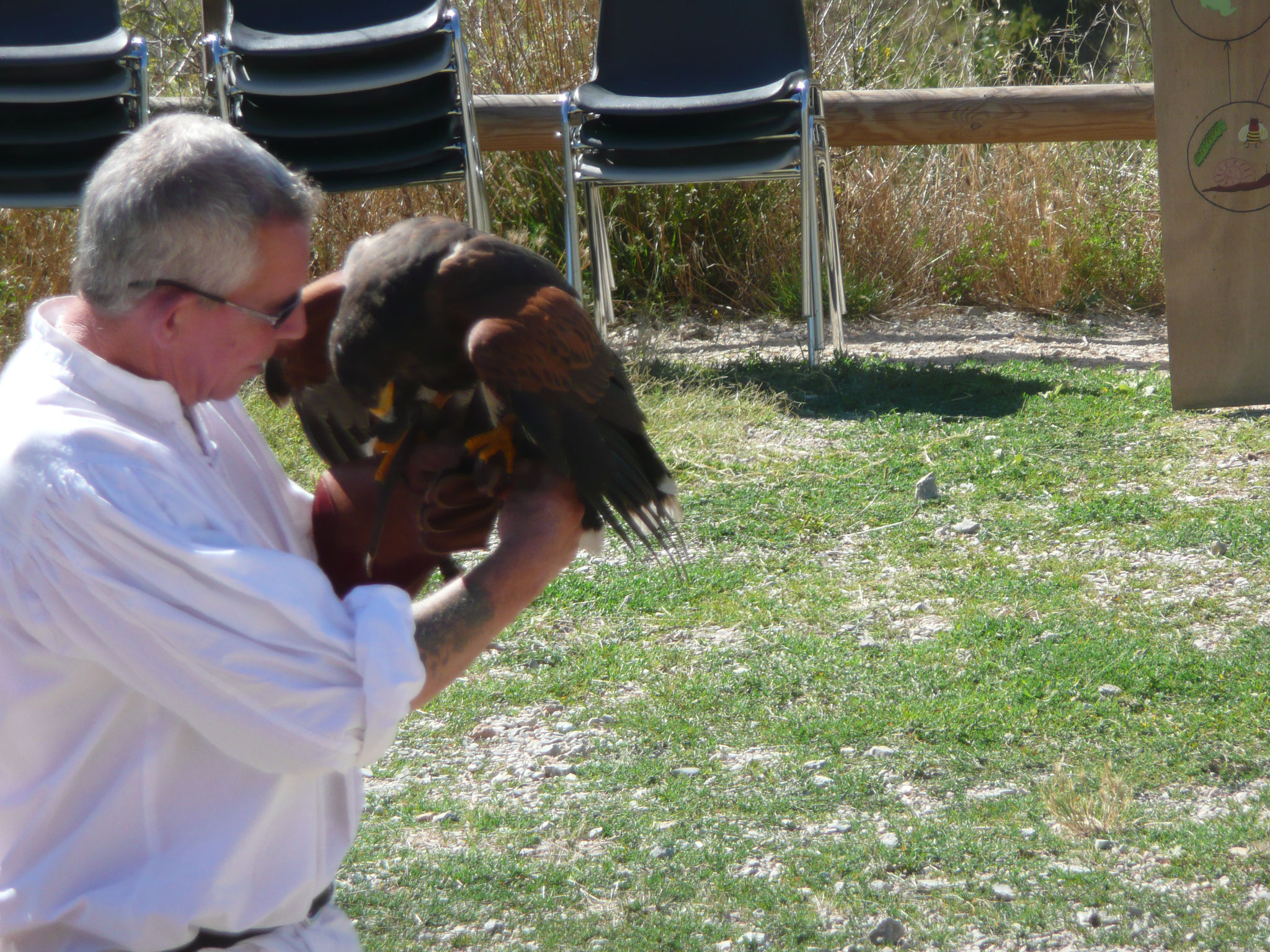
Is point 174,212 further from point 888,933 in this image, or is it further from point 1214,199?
point 1214,199

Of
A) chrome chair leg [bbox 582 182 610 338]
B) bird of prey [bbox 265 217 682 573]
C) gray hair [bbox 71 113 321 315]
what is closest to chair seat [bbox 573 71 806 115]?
chrome chair leg [bbox 582 182 610 338]

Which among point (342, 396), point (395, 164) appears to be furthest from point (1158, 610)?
point (395, 164)

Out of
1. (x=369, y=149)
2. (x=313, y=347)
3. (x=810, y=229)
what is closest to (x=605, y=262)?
(x=810, y=229)

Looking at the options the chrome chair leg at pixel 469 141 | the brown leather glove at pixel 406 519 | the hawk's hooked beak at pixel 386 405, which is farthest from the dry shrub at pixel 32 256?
the brown leather glove at pixel 406 519

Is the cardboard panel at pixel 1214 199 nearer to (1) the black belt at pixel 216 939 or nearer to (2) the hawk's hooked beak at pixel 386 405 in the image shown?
(2) the hawk's hooked beak at pixel 386 405

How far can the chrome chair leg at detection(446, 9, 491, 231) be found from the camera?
17.9 feet

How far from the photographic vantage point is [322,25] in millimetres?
5820

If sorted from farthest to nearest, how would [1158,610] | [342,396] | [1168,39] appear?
[1168,39] → [1158,610] → [342,396]

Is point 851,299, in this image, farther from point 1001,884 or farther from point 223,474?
point 223,474

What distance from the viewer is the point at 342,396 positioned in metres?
2.25

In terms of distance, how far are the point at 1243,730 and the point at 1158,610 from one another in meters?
Answer: 0.63

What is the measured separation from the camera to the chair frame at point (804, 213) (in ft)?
18.3

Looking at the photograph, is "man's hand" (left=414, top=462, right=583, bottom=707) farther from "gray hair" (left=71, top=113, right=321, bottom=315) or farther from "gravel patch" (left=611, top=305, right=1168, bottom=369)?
"gravel patch" (left=611, top=305, right=1168, bottom=369)

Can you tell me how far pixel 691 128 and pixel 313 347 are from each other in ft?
12.9
